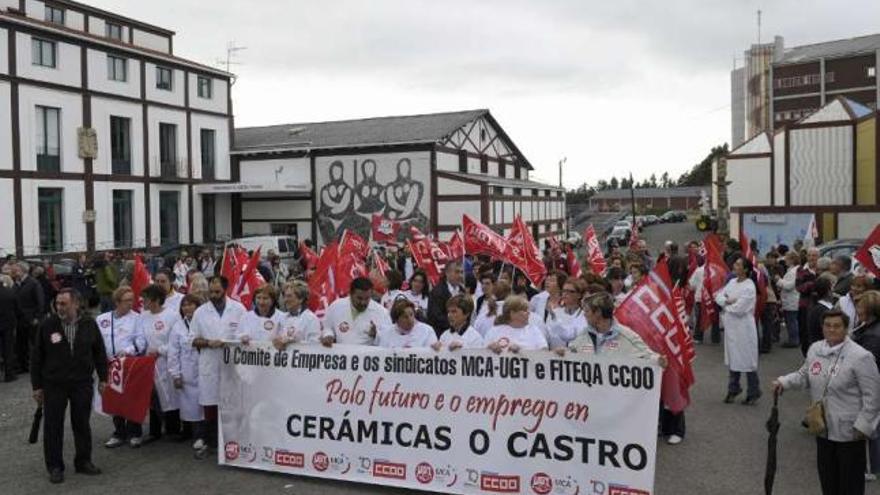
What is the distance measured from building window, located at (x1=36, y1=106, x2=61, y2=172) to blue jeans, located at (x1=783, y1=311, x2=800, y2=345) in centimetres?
3079

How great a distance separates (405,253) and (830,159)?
2002 centimetres

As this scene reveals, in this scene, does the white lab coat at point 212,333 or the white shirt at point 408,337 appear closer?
the white shirt at point 408,337

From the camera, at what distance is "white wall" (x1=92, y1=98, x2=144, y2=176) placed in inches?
1420

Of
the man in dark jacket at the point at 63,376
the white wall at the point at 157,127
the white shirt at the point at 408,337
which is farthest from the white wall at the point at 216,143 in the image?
the white shirt at the point at 408,337

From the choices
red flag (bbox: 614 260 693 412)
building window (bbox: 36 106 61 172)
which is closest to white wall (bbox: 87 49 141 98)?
building window (bbox: 36 106 61 172)

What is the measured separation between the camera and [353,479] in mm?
6836

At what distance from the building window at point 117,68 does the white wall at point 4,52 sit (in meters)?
5.27

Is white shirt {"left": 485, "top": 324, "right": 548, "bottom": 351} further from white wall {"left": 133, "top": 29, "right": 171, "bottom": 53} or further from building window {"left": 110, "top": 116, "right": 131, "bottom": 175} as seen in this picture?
white wall {"left": 133, "top": 29, "right": 171, "bottom": 53}

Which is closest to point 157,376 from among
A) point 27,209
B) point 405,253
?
point 405,253

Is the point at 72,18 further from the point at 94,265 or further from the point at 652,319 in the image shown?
the point at 652,319

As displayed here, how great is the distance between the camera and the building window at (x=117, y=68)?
36562mm

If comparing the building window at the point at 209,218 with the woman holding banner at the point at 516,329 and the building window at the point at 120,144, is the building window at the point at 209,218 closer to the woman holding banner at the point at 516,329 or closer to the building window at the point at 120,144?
the building window at the point at 120,144

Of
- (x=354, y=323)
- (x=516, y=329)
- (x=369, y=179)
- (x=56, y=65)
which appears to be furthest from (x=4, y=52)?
(x=516, y=329)

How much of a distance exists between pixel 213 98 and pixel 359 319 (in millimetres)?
38473
